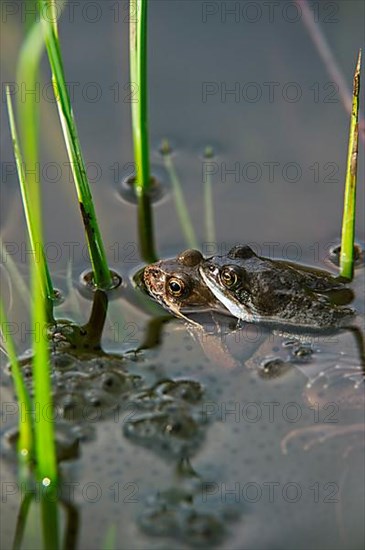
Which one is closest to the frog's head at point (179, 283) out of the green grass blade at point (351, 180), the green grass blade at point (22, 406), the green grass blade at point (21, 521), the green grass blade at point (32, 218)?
the green grass blade at point (32, 218)

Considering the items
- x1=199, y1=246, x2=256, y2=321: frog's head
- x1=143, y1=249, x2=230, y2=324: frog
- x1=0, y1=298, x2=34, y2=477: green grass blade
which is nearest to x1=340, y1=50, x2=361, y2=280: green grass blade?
x1=199, y1=246, x2=256, y2=321: frog's head

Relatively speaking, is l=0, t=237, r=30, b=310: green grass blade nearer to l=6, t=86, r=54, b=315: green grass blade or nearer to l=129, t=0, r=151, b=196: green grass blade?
l=6, t=86, r=54, b=315: green grass blade

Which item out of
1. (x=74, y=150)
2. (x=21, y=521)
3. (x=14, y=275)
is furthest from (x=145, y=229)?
(x=21, y=521)

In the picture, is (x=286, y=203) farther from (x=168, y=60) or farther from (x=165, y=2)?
(x=165, y=2)

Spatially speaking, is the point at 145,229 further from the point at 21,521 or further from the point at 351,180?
the point at 21,521

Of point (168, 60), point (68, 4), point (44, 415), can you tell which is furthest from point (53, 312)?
point (68, 4)

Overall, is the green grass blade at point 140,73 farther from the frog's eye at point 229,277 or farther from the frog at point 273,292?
the frog's eye at point 229,277
